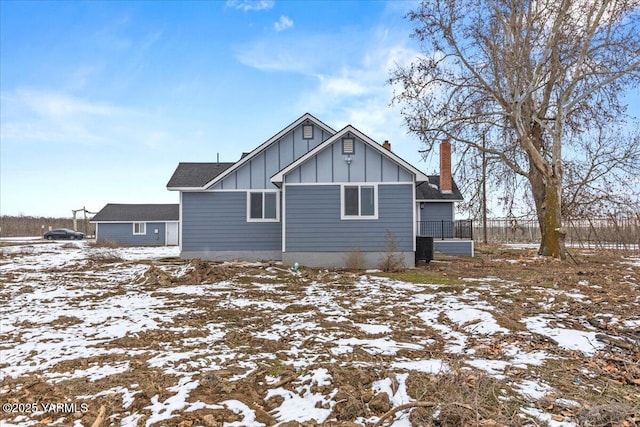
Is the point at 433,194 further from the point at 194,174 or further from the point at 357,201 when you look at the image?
the point at 194,174

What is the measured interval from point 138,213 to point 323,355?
29.9 meters

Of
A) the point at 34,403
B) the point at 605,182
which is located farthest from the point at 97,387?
the point at 605,182

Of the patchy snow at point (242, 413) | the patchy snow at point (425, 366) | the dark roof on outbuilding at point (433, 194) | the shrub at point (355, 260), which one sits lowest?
the patchy snow at point (242, 413)

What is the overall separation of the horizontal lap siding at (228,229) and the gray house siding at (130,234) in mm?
17337

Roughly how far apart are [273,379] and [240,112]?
1428 centimetres

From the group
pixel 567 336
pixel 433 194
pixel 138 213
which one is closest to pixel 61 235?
pixel 138 213

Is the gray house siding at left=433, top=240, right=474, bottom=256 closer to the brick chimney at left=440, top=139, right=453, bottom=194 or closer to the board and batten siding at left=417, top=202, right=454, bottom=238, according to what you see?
the board and batten siding at left=417, top=202, right=454, bottom=238

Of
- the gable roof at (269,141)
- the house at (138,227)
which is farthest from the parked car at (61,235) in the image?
the gable roof at (269,141)

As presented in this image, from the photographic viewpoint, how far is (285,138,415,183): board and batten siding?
11.6 metres

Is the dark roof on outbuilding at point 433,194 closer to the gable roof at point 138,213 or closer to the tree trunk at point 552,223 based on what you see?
the tree trunk at point 552,223

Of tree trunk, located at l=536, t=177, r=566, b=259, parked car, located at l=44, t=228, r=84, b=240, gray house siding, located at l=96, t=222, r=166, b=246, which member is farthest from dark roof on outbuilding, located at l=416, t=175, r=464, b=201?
parked car, located at l=44, t=228, r=84, b=240

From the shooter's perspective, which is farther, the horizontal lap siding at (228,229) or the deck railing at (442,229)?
the deck railing at (442,229)

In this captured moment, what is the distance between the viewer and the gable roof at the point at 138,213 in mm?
29031

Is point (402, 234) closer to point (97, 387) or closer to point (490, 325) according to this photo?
point (490, 325)
